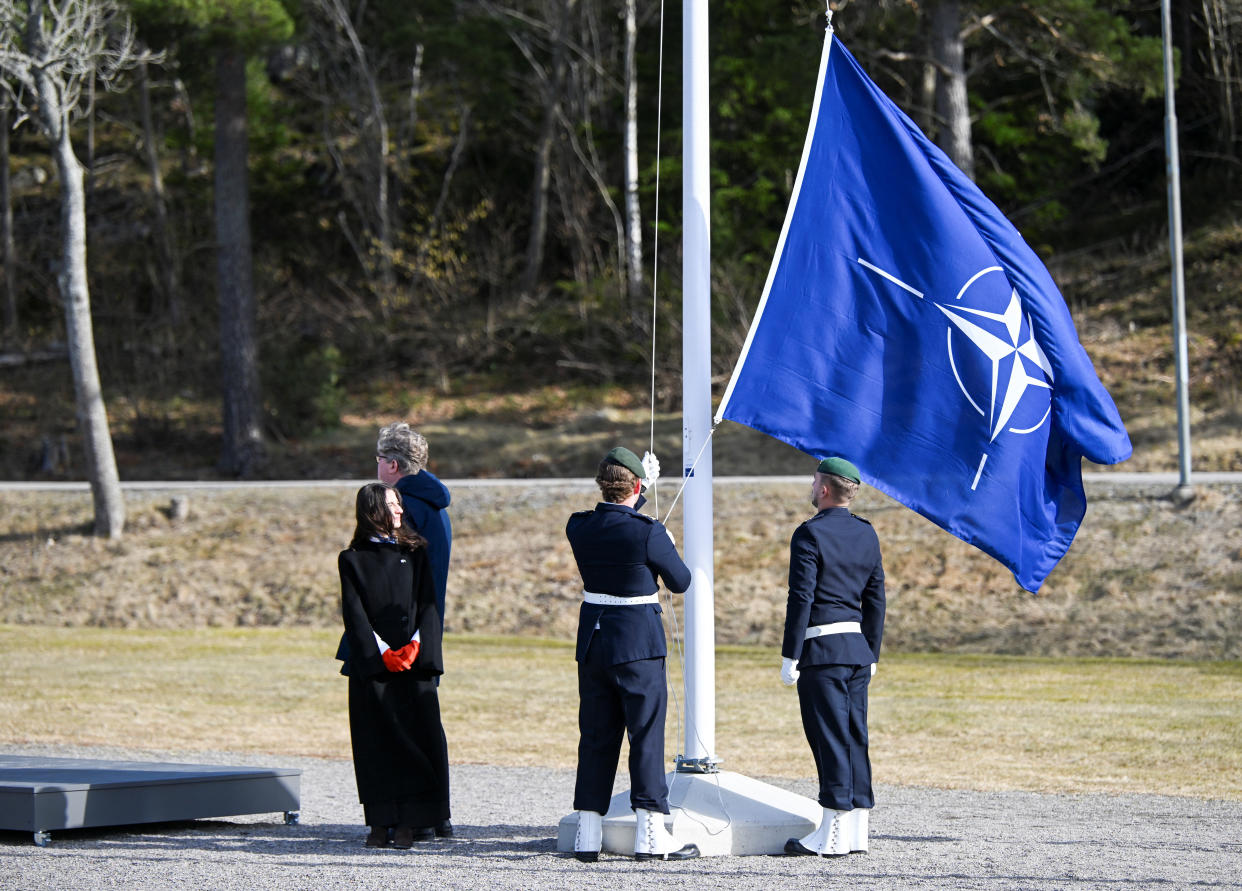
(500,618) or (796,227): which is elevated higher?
(796,227)

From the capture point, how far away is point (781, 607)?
62.1ft

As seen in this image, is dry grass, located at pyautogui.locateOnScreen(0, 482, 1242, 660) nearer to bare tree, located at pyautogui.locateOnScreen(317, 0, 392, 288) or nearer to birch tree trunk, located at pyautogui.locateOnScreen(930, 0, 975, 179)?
birch tree trunk, located at pyautogui.locateOnScreen(930, 0, 975, 179)

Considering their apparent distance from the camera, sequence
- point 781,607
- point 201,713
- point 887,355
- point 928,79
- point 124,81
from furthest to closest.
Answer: point 124,81
point 928,79
point 781,607
point 201,713
point 887,355

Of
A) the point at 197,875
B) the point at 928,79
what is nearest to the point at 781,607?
the point at 197,875

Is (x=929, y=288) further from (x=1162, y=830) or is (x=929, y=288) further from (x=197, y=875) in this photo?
(x=197, y=875)

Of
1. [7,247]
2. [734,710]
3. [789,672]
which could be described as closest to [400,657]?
[789,672]

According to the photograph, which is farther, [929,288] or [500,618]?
[500,618]

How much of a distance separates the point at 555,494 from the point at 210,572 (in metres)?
4.99

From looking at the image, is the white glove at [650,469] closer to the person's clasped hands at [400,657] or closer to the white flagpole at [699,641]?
the white flagpole at [699,641]

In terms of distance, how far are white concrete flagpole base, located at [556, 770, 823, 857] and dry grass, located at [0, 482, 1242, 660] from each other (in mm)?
10909

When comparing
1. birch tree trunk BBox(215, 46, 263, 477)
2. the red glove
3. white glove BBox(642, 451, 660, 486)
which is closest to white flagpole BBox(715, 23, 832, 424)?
white glove BBox(642, 451, 660, 486)

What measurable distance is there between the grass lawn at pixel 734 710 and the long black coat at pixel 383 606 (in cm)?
235

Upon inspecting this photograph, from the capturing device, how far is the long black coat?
7.12 m

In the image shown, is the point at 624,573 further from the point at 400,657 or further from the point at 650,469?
the point at 400,657
